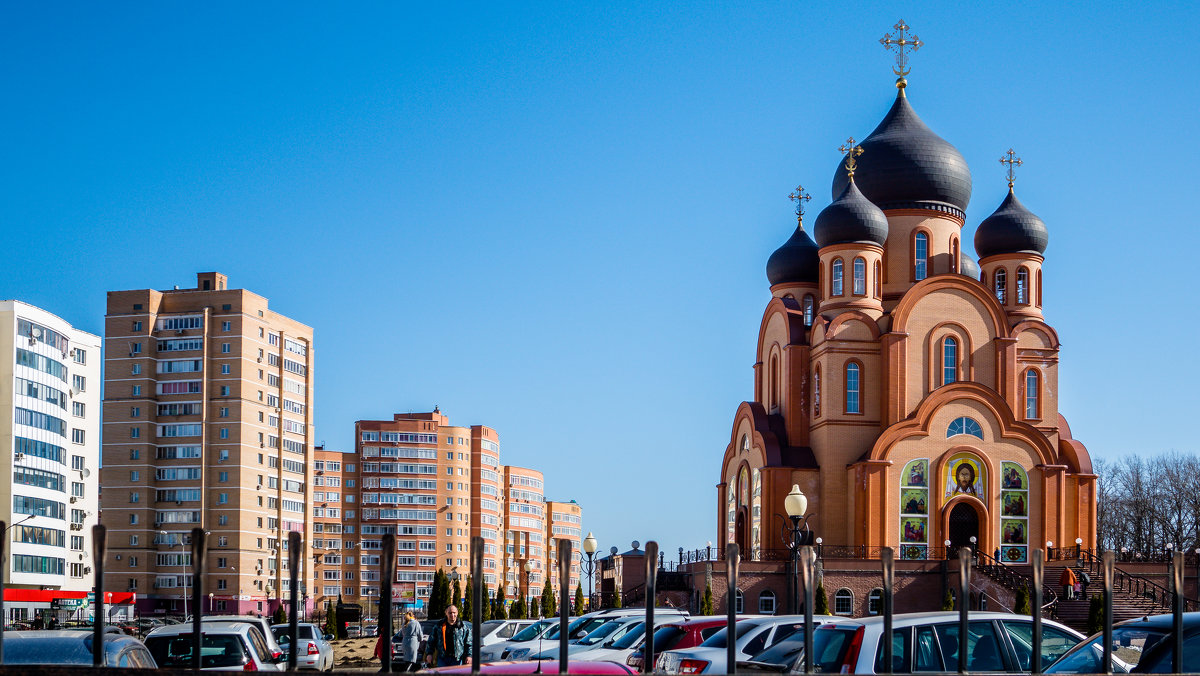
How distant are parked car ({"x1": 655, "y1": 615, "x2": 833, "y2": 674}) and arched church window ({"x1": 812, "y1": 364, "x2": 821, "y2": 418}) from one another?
2947cm

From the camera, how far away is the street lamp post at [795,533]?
25.3 meters

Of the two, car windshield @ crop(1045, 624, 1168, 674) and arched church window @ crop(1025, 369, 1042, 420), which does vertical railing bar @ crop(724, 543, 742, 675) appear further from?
arched church window @ crop(1025, 369, 1042, 420)

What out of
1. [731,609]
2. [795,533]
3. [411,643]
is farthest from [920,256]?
[731,609]

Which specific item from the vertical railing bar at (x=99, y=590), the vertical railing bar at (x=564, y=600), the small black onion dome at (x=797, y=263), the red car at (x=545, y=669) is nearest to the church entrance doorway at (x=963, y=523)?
the small black onion dome at (x=797, y=263)

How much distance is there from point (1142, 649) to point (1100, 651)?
0.53 metres

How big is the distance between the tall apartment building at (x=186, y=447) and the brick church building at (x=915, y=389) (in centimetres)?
3306

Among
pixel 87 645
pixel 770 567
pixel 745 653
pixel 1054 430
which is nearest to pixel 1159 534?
pixel 1054 430

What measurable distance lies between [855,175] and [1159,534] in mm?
31510

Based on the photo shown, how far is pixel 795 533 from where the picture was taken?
26.4 m

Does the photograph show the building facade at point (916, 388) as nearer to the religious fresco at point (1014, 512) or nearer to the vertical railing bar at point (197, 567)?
the religious fresco at point (1014, 512)

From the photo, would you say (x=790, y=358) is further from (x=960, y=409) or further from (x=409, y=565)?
(x=409, y=565)

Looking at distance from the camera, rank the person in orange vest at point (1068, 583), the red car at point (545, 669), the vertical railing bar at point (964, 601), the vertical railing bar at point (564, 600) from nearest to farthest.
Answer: the vertical railing bar at point (564, 600) < the vertical railing bar at point (964, 601) < the red car at point (545, 669) < the person in orange vest at point (1068, 583)

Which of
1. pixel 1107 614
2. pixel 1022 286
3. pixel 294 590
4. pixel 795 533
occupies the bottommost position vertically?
pixel 795 533

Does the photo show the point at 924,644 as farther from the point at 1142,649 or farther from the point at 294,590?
the point at 294,590
